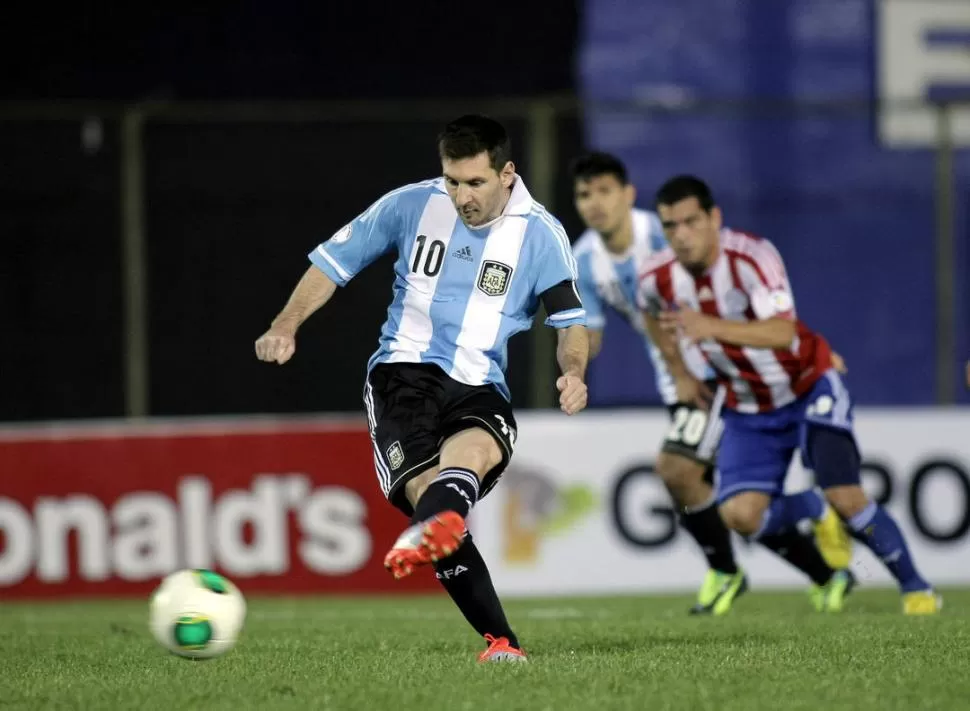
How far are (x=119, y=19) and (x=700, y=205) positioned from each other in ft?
25.8

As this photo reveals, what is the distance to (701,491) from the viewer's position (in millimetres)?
9078

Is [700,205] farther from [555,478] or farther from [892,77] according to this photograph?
[892,77]

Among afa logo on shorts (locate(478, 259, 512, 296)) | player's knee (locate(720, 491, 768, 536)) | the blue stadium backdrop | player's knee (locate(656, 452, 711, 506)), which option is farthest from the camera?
the blue stadium backdrop

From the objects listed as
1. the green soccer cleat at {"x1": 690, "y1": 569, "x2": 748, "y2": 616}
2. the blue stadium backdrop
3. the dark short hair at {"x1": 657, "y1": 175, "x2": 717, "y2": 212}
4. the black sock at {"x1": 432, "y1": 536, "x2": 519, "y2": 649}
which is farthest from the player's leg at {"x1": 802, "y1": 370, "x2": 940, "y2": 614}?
the blue stadium backdrop

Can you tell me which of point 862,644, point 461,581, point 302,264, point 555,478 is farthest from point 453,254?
point 302,264

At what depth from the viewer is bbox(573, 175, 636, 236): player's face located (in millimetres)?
9477

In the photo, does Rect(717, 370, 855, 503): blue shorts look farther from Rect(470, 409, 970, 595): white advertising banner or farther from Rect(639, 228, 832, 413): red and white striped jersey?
Rect(470, 409, 970, 595): white advertising banner

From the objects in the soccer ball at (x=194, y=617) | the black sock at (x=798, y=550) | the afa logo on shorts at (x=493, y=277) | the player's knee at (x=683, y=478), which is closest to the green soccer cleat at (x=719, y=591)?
the black sock at (x=798, y=550)

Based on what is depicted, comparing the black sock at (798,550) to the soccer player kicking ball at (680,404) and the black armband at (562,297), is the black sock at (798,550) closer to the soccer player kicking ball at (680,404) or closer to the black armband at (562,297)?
the soccer player kicking ball at (680,404)

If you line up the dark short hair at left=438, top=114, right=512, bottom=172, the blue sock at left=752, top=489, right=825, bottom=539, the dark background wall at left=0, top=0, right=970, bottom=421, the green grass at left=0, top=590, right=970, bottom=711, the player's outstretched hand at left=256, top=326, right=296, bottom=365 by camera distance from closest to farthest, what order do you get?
the green grass at left=0, top=590, right=970, bottom=711 → the player's outstretched hand at left=256, top=326, right=296, bottom=365 → the dark short hair at left=438, top=114, right=512, bottom=172 → the blue sock at left=752, top=489, right=825, bottom=539 → the dark background wall at left=0, top=0, right=970, bottom=421

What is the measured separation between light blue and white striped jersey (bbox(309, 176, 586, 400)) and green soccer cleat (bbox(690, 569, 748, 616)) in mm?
3102

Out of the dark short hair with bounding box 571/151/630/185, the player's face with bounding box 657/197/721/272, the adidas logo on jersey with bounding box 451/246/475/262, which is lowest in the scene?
the adidas logo on jersey with bounding box 451/246/475/262

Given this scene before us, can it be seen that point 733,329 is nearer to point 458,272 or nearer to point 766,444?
point 766,444

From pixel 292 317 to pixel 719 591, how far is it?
3852 millimetres
